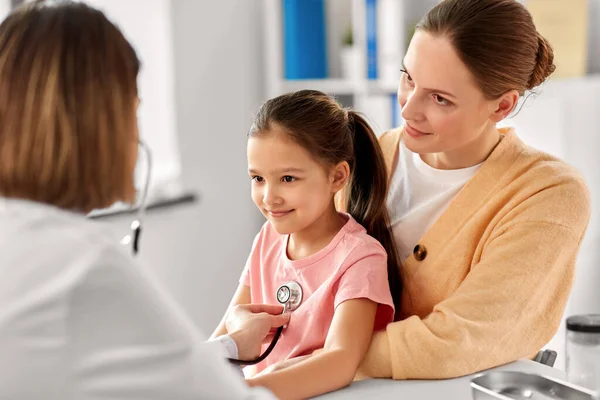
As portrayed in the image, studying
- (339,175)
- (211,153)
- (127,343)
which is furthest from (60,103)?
(211,153)

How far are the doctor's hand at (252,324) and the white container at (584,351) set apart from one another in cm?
45

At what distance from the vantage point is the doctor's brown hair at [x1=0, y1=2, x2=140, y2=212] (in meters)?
0.87

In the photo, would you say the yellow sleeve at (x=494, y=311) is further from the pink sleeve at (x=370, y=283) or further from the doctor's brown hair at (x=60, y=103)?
the doctor's brown hair at (x=60, y=103)

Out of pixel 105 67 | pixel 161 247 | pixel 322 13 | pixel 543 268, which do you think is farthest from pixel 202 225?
pixel 105 67

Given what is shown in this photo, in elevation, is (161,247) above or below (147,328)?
below

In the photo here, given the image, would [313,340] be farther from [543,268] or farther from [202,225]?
[202,225]

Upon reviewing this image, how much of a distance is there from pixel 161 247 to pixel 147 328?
2.15 m

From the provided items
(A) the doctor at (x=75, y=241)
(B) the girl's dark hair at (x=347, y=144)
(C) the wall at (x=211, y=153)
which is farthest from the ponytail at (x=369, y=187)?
(C) the wall at (x=211, y=153)

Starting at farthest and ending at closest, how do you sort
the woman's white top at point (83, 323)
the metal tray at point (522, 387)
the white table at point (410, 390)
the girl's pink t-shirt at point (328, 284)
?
the girl's pink t-shirt at point (328, 284) < the white table at point (410, 390) < the metal tray at point (522, 387) < the woman's white top at point (83, 323)

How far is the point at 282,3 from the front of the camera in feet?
10.4

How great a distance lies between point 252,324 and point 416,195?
0.40m

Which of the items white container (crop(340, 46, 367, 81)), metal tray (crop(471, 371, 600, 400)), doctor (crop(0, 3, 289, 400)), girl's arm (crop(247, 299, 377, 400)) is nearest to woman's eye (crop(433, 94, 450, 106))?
girl's arm (crop(247, 299, 377, 400))

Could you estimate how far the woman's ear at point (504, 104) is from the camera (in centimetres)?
143

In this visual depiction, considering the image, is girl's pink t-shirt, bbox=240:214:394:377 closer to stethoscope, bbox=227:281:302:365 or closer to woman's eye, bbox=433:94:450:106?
stethoscope, bbox=227:281:302:365
